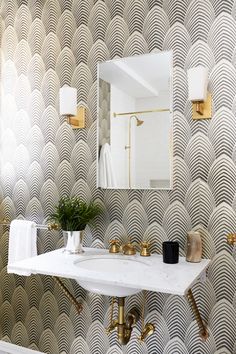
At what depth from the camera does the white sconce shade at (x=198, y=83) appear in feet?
5.80

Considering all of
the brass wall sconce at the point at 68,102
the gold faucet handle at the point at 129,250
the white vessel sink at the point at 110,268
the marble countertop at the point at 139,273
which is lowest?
the white vessel sink at the point at 110,268

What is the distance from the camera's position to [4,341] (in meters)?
2.54

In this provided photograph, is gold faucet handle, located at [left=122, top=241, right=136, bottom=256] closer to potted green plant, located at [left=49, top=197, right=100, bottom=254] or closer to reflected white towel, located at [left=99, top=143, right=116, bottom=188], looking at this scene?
potted green plant, located at [left=49, top=197, right=100, bottom=254]

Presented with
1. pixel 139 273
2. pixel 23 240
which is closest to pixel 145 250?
pixel 139 273

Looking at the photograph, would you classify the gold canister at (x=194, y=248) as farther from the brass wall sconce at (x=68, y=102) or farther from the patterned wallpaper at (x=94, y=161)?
the brass wall sconce at (x=68, y=102)

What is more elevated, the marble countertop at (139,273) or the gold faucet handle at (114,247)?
the gold faucet handle at (114,247)

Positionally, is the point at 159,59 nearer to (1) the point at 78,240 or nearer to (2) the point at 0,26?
(1) the point at 78,240

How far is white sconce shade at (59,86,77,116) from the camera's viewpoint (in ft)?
7.02

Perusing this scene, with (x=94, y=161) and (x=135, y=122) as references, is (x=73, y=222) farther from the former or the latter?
(x=135, y=122)

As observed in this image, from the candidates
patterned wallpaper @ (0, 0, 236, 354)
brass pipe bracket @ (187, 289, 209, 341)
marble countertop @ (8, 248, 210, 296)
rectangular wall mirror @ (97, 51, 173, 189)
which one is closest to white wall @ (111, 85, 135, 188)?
rectangular wall mirror @ (97, 51, 173, 189)

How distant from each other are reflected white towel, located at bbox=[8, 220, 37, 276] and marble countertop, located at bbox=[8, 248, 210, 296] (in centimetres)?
38

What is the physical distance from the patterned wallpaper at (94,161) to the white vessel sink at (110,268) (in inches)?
7.9

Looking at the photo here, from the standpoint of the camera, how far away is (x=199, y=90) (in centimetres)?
177

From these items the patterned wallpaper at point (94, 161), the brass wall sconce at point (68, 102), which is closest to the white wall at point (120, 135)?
the patterned wallpaper at point (94, 161)
